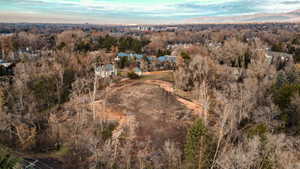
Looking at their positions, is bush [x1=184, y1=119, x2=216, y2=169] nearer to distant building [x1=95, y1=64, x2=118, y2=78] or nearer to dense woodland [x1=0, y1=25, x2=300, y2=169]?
dense woodland [x1=0, y1=25, x2=300, y2=169]

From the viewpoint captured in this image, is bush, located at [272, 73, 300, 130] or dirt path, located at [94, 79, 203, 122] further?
dirt path, located at [94, 79, 203, 122]

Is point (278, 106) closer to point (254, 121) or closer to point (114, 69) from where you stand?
point (254, 121)

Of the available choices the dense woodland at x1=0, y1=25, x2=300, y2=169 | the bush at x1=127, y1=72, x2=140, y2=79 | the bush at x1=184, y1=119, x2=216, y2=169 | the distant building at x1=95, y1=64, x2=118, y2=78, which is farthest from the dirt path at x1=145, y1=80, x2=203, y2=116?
the distant building at x1=95, y1=64, x2=118, y2=78

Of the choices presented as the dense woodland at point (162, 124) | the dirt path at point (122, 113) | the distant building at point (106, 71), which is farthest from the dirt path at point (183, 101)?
the distant building at point (106, 71)

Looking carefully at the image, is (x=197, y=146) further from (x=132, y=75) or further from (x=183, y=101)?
(x=132, y=75)

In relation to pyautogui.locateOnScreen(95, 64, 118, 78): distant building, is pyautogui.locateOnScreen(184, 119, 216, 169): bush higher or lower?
lower

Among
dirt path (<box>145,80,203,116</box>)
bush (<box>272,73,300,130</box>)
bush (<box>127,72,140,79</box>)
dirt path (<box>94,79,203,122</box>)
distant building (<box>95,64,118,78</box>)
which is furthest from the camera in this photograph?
distant building (<box>95,64,118,78</box>)

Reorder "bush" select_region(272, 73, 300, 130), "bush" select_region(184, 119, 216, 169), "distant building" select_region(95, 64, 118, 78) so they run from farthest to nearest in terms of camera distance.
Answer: "distant building" select_region(95, 64, 118, 78), "bush" select_region(272, 73, 300, 130), "bush" select_region(184, 119, 216, 169)

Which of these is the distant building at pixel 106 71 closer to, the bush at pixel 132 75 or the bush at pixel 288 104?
the bush at pixel 132 75

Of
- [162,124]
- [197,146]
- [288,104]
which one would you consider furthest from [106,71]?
Result: [197,146]

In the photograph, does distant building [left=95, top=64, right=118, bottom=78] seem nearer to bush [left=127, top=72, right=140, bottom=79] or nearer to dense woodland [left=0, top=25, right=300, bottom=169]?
dense woodland [left=0, top=25, right=300, bottom=169]

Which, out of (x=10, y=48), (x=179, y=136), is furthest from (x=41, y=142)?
(x=10, y=48)
